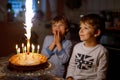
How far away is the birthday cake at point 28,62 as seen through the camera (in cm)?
146

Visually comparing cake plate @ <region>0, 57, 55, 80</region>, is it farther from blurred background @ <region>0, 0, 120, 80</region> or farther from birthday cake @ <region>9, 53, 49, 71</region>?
blurred background @ <region>0, 0, 120, 80</region>

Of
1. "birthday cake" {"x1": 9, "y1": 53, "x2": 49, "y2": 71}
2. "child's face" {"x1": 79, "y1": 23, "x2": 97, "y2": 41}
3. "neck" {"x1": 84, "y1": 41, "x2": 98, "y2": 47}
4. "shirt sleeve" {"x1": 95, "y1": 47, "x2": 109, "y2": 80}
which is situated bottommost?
"shirt sleeve" {"x1": 95, "y1": 47, "x2": 109, "y2": 80}

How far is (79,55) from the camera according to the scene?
5.84 feet

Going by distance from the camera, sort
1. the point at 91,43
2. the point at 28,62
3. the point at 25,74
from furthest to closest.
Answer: the point at 91,43
the point at 28,62
the point at 25,74

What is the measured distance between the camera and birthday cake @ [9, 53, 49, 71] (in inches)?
57.3

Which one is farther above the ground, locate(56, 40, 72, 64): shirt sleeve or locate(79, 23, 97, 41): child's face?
locate(79, 23, 97, 41): child's face

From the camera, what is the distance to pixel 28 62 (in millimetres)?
1502

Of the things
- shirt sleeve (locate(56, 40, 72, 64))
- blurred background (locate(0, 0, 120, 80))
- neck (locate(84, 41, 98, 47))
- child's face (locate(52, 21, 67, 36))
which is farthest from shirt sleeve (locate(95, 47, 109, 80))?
blurred background (locate(0, 0, 120, 80))

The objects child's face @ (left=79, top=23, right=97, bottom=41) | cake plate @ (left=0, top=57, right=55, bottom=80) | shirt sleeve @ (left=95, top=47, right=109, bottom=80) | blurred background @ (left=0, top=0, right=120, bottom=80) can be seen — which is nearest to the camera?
cake plate @ (left=0, top=57, right=55, bottom=80)

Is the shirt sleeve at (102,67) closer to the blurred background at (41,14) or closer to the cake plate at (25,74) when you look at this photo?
the cake plate at (25,74)

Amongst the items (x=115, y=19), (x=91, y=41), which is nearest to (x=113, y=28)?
(x=115, y=19)

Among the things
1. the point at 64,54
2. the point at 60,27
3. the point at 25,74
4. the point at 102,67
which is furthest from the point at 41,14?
the point at 25,74

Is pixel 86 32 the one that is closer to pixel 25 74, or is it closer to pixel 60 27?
pixel 60 27

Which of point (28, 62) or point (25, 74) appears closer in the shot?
point (25, 74)
